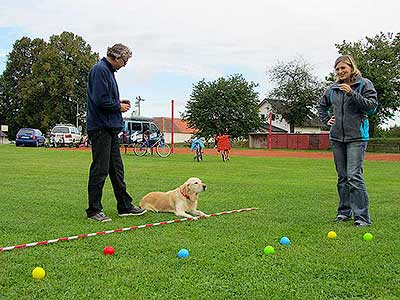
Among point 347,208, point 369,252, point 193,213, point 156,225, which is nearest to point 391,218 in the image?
point 347,208

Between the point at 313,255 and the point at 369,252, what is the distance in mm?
514

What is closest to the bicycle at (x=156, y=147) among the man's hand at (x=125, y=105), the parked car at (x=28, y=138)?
the man's hand at (x=125, y=105)

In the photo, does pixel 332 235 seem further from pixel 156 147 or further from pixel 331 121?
pixel 156 147

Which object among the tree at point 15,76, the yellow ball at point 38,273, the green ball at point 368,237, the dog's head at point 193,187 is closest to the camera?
the yellow ball at point 38,273

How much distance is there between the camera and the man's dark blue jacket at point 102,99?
571 cm

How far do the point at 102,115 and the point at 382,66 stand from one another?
120ft

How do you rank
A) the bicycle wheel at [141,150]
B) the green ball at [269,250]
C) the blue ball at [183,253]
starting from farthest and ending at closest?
the bicycle wheel at [141,150], the green ball at [269,250], the blue ball at [183,253]

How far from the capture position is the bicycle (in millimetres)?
23438

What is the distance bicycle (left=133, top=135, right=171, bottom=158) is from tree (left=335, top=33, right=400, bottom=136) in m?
19.5

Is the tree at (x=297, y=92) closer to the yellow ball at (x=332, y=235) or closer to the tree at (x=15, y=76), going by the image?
the tree at (x=15, y=76)

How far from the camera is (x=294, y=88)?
5631 centimetres

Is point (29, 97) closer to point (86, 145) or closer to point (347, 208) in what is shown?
point (86, 145)

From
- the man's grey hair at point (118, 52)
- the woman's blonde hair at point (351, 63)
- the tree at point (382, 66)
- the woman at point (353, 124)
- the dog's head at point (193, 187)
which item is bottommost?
the dog's head at point (193, 187)

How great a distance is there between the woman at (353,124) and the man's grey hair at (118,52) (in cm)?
248
